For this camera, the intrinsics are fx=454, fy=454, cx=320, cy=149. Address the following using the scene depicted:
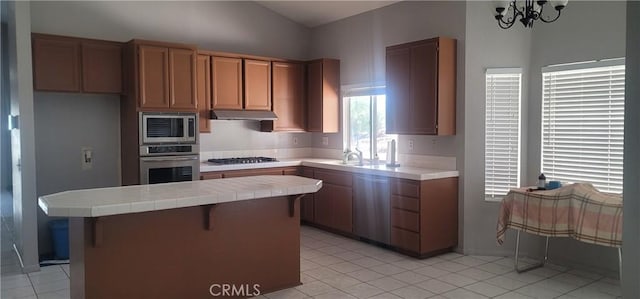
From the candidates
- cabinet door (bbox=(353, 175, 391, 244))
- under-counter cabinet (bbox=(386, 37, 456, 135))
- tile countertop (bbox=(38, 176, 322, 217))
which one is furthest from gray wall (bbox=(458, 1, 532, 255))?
tile countertop (bbox=(38, 176, 322, 217))

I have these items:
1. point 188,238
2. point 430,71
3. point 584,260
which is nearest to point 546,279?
point 584,260

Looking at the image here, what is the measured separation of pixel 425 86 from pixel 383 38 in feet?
3.86

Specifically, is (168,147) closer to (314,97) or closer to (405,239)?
(314,97)

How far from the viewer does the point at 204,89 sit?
17.9ft

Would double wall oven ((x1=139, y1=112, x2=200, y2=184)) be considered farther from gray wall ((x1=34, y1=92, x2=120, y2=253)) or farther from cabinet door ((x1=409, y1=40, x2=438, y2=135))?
cabinet door ((x1=409, y1=40, x2=438, y2=135))

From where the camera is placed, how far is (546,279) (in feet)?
13.2

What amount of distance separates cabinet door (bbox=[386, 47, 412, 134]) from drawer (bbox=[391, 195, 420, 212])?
740 mm

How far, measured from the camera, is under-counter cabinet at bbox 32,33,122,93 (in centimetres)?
442

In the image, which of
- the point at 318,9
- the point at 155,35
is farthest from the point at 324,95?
the point at 155,35

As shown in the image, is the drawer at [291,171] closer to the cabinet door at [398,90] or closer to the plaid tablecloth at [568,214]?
the cabinet door at [398,90]

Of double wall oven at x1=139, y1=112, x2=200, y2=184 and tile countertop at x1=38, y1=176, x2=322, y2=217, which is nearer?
tile countertop at x1=38, y1=176, x2=322, y2=217

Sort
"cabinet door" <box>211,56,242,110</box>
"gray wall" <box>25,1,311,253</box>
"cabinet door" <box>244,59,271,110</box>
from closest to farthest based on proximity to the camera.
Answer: "gray wall" <box>25,1,311,253</box>, "cabinet door" <box>211,56,242,110</box>, "cabinet door" <box>244,59,271,110</box>

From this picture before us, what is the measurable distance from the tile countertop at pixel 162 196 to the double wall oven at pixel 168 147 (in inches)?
53.4

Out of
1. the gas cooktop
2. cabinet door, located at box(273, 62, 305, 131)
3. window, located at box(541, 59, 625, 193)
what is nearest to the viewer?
window, located at box(541, 59, 625, 193)
